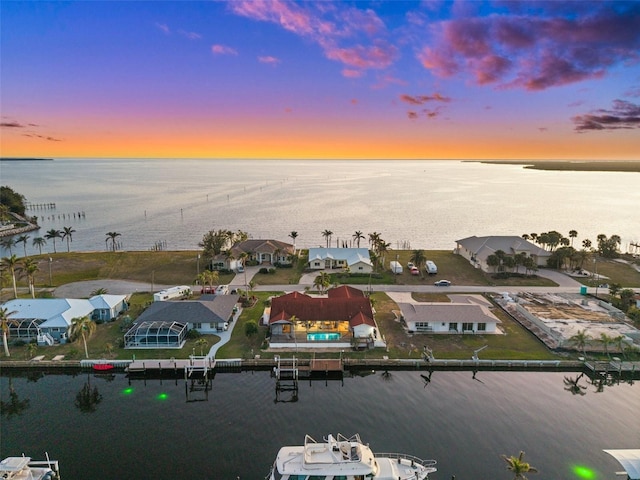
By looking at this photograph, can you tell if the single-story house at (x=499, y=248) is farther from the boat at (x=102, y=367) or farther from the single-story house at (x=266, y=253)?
the boat at (x=102, y=367)

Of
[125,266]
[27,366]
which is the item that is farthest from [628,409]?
[125,266]

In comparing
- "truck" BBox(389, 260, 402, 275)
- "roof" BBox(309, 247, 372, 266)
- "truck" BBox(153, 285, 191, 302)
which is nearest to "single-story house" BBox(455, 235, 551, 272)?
"truck" BBox(389, 260, 402, 275)

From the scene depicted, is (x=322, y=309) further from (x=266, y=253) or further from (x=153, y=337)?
(x=266, y=253)

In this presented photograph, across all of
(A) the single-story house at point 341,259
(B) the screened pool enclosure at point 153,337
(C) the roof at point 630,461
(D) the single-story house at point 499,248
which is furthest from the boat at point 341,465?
(D) the single-story house at point 499,248

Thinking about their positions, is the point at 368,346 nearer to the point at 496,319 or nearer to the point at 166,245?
the point at 496,319

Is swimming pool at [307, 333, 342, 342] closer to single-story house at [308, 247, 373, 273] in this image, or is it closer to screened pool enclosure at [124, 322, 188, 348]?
screened pool enclosure at [124, 322, 188, 348]

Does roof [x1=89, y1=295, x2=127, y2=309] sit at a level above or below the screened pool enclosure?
above
